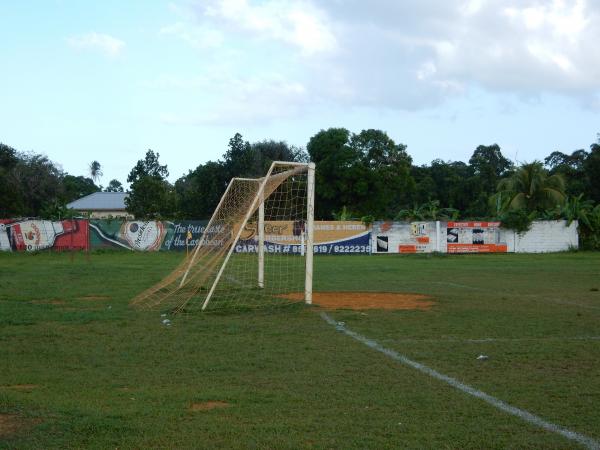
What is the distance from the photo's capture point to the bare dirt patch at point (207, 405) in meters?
5.76

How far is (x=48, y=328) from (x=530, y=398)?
23.5 ft

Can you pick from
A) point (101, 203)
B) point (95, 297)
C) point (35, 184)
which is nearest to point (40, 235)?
point (95, 297)

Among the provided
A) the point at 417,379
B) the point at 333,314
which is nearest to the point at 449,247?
the point at 333,314

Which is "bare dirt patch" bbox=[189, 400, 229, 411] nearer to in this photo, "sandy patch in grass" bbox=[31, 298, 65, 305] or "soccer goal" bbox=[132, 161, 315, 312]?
"soccer goal" bbox=[132, 161, 315, 312]

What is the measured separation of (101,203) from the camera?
8538 cm

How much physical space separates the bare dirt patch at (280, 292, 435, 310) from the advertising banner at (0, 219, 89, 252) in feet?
79.5

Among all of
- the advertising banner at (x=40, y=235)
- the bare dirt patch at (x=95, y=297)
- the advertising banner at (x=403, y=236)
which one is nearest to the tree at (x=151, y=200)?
the advertising banner at (x=40, y=235)

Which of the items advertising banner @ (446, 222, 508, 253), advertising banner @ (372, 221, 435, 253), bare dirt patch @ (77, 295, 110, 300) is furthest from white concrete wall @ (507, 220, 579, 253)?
bare dirt patch @ (77, 295, 110, 300)

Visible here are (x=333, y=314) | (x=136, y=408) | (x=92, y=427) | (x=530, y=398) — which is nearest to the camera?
(x=92, y=427)

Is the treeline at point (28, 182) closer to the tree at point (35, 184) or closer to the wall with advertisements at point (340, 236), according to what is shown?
the tree at point (35, 184)

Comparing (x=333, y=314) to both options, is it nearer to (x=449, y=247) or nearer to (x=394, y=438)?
(x=394, y=438)

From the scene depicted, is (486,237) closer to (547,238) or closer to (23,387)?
(547,238)

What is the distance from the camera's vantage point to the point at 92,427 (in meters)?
5.14

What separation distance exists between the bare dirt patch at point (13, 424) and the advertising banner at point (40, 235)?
106ft
